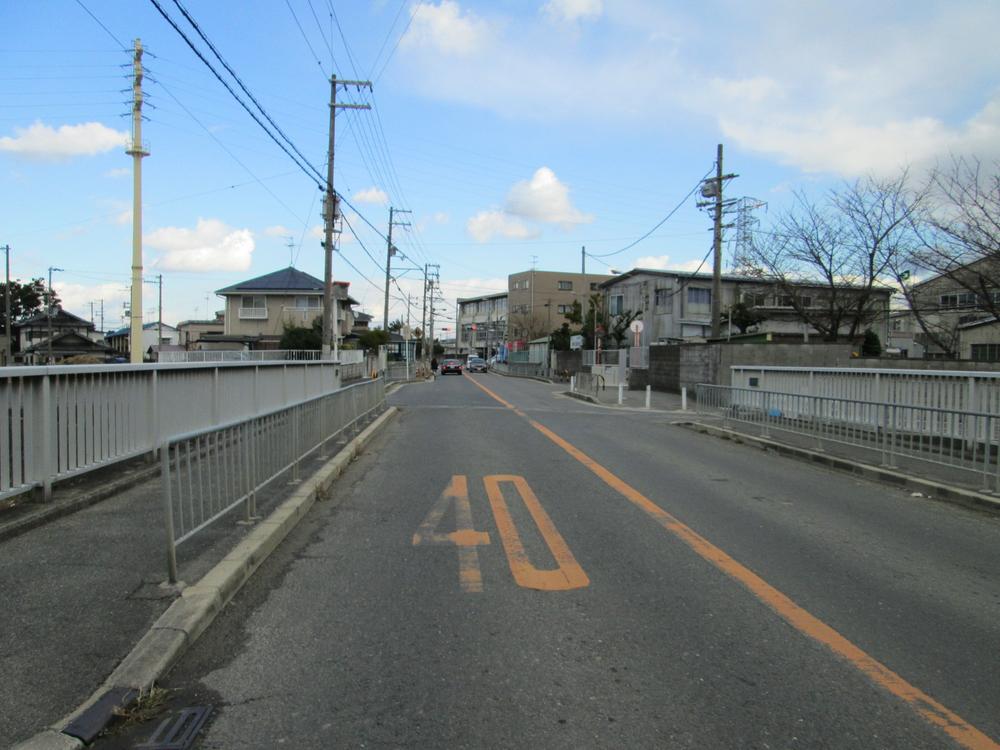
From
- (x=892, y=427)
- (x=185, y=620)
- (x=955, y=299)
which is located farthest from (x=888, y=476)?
(x=955, y=299)

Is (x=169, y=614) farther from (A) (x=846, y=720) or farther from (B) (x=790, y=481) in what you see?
(B) (x=790, y=481)

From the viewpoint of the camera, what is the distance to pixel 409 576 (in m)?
5.06

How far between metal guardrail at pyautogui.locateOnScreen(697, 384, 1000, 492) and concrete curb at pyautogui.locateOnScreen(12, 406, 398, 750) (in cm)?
817

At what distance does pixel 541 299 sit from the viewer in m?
99.6

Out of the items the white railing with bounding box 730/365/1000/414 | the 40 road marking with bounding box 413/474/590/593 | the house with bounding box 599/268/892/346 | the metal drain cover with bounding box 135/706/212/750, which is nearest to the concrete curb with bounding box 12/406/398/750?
the metal drain cover with bounding box 135/706/212/750

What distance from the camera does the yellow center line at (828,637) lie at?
3.06m

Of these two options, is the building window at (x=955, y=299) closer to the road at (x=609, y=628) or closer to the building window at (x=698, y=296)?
the road at (x=609, y=628)

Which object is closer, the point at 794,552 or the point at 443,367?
the point at 794,552

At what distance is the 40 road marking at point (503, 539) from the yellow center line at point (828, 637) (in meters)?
1.16

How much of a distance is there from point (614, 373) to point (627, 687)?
1327 inches

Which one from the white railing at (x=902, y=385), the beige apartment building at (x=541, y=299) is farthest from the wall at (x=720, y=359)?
the beige apartment building at (x=541, y=299)

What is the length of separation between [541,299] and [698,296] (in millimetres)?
51564

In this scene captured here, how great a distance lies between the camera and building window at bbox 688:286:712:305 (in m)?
48.7

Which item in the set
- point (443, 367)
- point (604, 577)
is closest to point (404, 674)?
point (604, 577)
